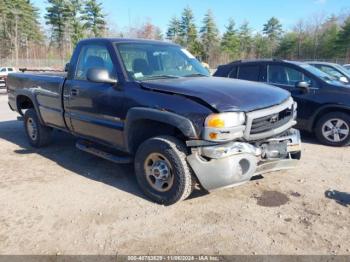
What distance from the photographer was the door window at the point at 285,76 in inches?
287

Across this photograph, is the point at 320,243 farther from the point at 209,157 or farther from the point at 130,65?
the point at 130,65

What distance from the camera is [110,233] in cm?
354

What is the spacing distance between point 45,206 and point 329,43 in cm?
6506

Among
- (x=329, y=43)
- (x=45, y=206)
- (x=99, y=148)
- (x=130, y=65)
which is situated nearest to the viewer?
(x=45, y=206)

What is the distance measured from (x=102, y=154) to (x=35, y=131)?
249 centimetres

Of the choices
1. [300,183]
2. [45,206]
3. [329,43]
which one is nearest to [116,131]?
[45,206]

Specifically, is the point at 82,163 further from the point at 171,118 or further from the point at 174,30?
the point at 174,30

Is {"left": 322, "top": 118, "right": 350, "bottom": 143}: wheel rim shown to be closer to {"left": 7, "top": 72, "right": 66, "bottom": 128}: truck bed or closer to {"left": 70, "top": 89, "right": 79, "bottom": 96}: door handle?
{"left": 70, "top": 89, "right": 79, "bottom": 96}: door handle

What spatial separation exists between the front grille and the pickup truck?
1 cm

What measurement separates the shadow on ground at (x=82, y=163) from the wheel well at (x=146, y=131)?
607 millimetres

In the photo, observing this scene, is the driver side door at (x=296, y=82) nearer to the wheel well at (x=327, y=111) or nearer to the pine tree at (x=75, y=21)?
the wheel well at (x=327, y=111)

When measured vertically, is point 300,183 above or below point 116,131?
below

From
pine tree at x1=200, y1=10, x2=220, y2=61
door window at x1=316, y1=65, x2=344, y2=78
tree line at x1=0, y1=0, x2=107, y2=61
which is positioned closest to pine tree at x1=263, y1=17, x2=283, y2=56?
pine tree at x1=200, y1=10, x2=220, y2=61

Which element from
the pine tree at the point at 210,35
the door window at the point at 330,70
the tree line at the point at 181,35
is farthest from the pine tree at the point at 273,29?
the door window at the point at 330,70
